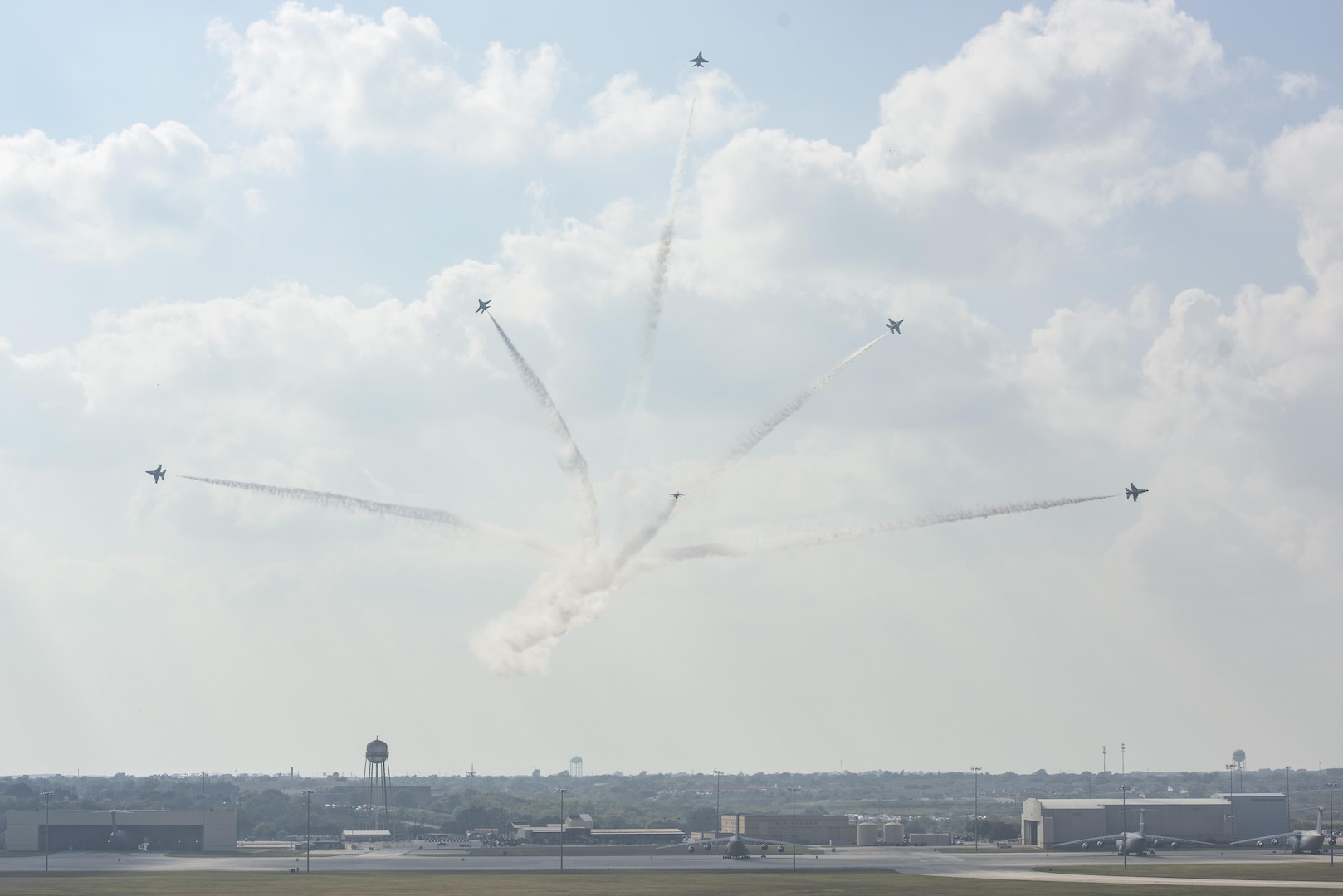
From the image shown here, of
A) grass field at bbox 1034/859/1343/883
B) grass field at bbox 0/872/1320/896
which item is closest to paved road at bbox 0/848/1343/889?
grass field at bbox 1034/859/1343/883

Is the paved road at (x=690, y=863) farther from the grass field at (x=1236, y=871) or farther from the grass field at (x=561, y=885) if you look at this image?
the grass field at (x=561, y=885)

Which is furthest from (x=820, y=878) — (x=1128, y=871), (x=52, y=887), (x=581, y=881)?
(x=52, y=887)

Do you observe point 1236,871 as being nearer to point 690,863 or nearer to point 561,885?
point 690,863

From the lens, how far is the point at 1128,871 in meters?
166

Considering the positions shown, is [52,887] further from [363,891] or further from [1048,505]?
[1048,505]

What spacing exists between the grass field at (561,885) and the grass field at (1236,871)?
13400 mm

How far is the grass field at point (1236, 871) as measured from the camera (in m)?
152

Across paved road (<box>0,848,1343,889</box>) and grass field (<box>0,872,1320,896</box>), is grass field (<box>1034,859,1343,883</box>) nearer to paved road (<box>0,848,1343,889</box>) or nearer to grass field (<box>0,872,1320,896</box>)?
paved road (<box>0,848,1343,889</box>)

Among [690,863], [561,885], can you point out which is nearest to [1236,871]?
[690,863]

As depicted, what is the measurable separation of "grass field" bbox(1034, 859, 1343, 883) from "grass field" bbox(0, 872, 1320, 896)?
13400 mm

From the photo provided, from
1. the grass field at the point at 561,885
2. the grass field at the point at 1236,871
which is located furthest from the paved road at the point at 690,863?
the grass field at the point at 561,885

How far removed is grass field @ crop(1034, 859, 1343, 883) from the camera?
152m

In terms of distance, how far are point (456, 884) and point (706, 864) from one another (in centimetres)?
4332

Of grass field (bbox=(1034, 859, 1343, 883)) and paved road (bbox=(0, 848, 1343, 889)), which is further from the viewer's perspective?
paved road (bbox=(0, 848, 1343, 889))
